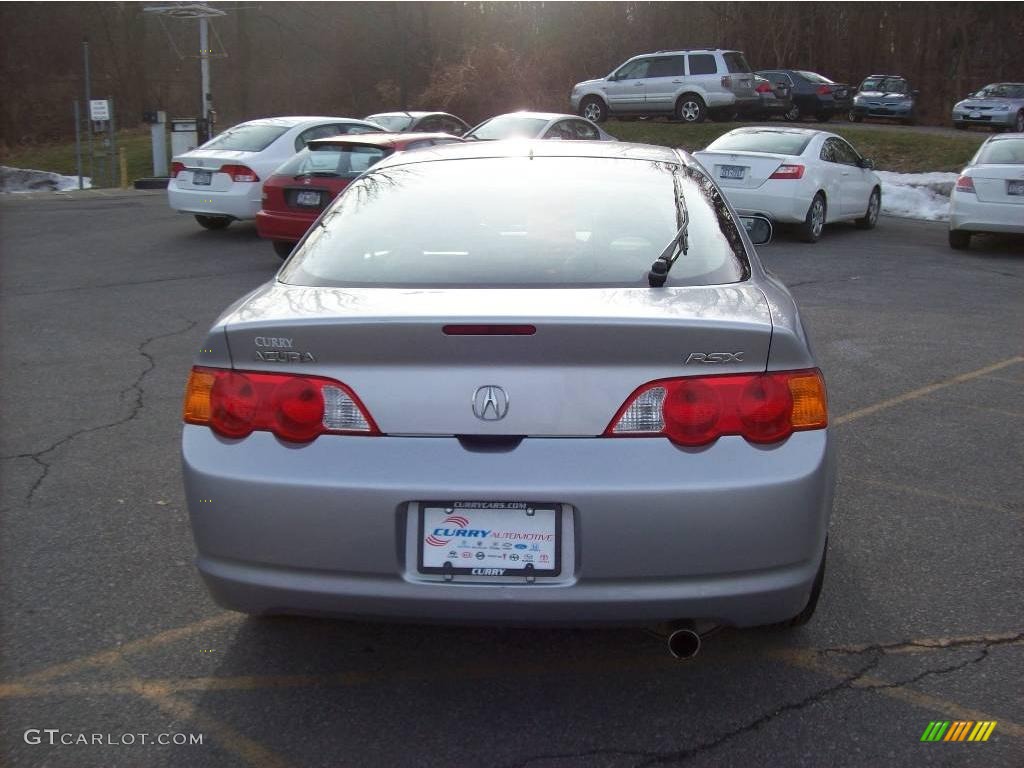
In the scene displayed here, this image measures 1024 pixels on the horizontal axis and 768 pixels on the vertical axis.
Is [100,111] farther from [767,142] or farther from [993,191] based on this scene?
[993,191]

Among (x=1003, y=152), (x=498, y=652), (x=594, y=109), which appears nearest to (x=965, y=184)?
(x=1003, y=152)

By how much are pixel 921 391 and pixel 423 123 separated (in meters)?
14.6

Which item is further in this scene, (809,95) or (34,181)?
(809,95)

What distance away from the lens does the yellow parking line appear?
6.05 meters

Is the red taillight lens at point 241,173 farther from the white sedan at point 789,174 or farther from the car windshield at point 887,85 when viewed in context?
the car windshield at point 887,85

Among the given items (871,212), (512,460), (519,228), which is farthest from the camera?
(871,212)

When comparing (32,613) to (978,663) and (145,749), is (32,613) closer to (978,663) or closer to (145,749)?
(145,749)

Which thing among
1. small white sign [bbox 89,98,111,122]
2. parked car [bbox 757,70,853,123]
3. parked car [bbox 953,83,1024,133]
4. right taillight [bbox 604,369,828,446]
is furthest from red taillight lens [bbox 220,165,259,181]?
parked car [bbox 953,83,1024,133]

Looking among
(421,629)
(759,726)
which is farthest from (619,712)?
(421,629)

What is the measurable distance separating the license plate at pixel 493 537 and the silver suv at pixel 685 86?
2673cm

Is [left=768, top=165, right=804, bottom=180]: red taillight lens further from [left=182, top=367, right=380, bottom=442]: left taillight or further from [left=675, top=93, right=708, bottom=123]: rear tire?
[left=675, top=93, right=708, bottom=123]: rear tire

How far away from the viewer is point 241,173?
13.5 metres

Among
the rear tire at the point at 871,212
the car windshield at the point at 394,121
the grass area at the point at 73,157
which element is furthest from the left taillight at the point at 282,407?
the grass area at the point at 73,157

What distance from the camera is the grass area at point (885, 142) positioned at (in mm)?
22531
